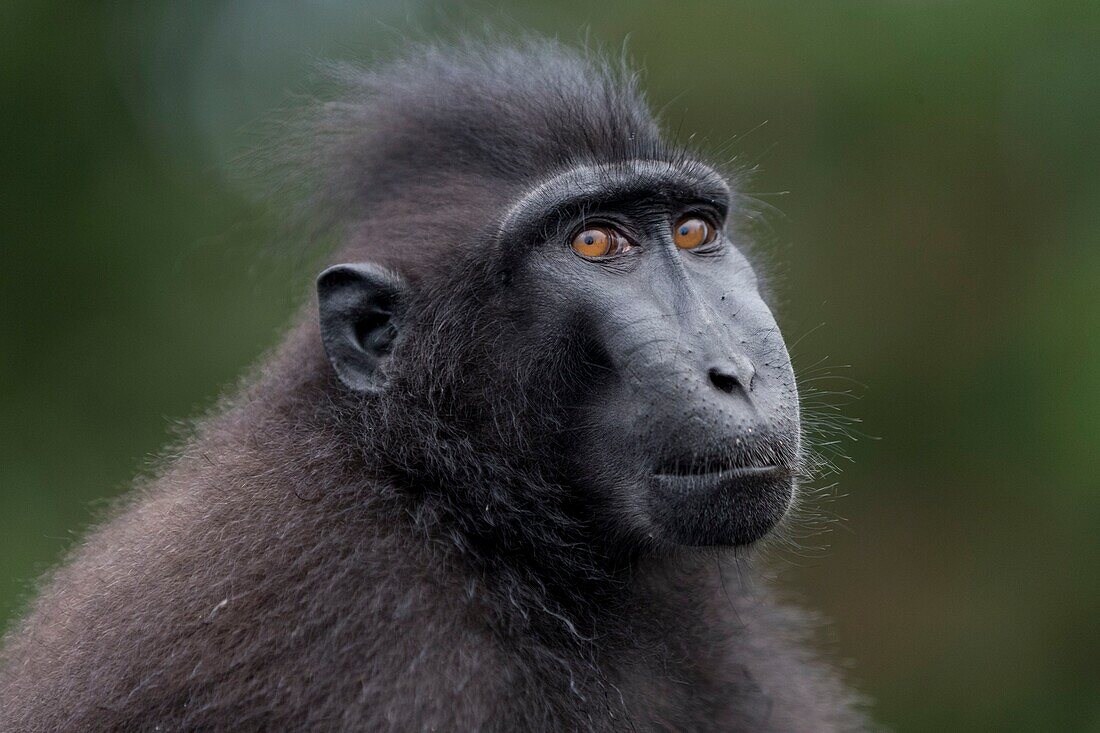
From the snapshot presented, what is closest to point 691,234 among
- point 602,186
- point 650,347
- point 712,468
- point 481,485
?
point 602,186

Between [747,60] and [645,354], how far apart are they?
7.14 m

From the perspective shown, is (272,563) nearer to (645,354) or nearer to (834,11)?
(645,354)

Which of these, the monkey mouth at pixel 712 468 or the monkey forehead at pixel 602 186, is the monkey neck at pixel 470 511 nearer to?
the monkey mouth at pixel 712 468

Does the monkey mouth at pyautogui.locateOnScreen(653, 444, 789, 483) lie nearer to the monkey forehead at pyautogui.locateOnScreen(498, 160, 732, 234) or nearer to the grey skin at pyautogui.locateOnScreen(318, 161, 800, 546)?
the grey skin at pyautogui.locateOnScreen(318, 161, 800, 546)

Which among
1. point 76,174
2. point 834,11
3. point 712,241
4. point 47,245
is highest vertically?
point 834,11

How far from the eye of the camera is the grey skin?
3.91 meters

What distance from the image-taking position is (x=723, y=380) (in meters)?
3.92

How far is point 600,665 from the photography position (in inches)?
161

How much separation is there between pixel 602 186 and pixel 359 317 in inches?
43.3

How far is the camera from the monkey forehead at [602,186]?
440 cm

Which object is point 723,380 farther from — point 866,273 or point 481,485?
point 866,273

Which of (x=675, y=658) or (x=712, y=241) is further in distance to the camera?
(x=712, y=241)

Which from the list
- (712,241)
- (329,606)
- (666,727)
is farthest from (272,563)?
(712,241)

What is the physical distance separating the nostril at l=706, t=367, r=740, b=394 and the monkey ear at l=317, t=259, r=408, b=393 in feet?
4.21
